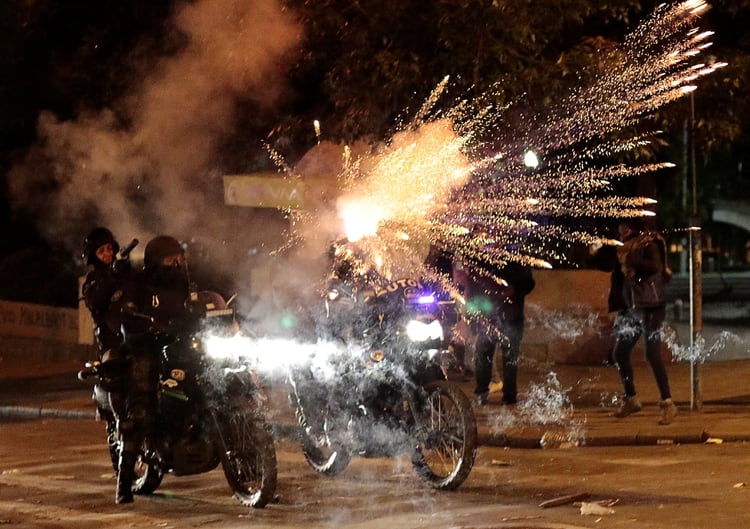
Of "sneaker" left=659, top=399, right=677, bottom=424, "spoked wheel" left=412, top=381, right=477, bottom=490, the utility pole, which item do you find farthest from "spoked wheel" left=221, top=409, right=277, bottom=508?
the utility pole

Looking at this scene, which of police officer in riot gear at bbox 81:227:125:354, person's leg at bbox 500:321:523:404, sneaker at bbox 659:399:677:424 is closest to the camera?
police officer in riot gear at bbox 81:227:125:354

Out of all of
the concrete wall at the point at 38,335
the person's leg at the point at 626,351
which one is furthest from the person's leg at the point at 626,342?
the concrete wall at the point at 38,335

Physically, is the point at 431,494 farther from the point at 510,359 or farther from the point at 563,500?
the point at 510,359

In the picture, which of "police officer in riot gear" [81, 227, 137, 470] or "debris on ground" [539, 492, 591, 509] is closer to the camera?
"debris on ground" [539, 492, 591, 509]

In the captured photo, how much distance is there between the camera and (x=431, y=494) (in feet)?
26.8

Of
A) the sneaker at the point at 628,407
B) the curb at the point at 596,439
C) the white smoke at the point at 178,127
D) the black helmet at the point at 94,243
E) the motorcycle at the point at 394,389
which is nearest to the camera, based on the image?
the motorcycle at the point at 394,389

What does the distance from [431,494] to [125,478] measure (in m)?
2.07

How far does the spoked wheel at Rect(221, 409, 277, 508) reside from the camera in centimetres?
779

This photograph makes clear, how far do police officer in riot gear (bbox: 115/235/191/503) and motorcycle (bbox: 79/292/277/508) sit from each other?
0.07 meters

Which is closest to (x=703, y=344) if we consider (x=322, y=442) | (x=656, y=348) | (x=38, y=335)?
(x=656, y=348)

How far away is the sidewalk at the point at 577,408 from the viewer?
10.3 meters

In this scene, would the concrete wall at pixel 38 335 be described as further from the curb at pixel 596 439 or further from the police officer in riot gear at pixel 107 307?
the police officer in riot gear at pixel 107 307

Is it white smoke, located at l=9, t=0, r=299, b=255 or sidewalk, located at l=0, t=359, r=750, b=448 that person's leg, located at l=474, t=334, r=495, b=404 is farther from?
white smoke, located at l=9, t=0, r=299, b=255

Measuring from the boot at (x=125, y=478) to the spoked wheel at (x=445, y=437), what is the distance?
1.92 meters
